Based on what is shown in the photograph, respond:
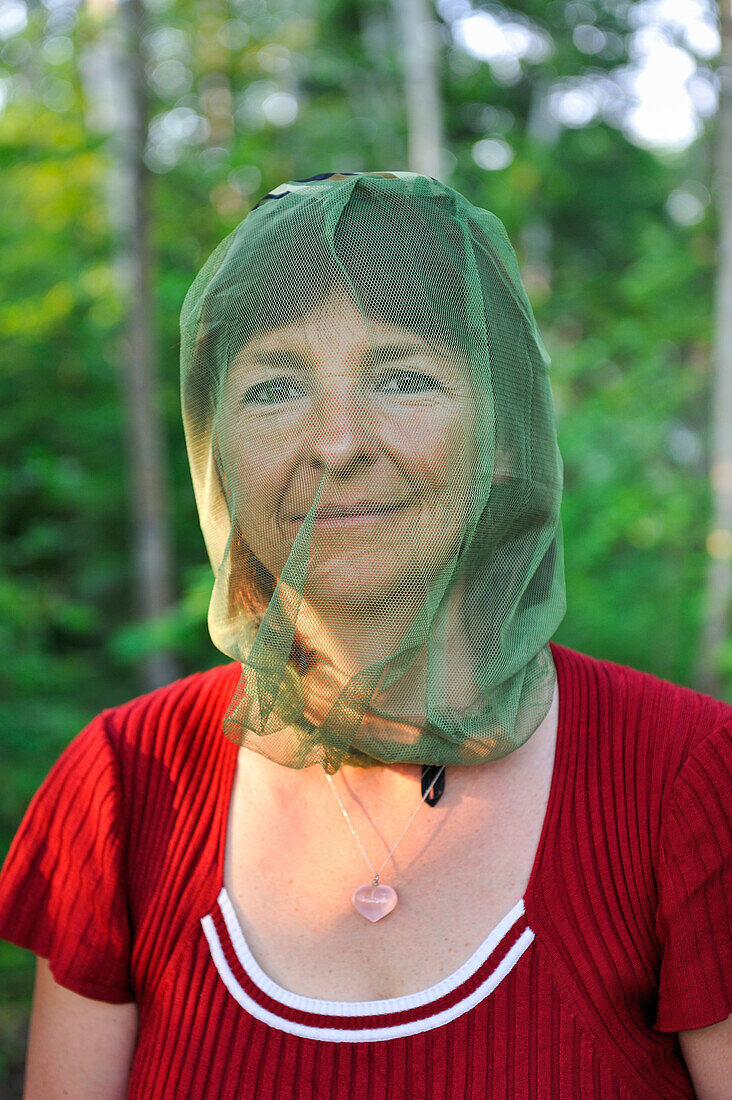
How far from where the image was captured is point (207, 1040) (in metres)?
1.36

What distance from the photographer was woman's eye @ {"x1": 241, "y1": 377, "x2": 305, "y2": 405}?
138cm

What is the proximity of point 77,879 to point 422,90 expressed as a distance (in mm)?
9228

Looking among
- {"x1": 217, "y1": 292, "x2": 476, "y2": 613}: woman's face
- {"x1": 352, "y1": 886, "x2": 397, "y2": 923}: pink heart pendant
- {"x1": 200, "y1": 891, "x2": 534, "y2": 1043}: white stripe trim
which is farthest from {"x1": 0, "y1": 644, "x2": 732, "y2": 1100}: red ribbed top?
{"x1": 217, "y1": 292, "x2": 476, "y2": 613}: woman's face

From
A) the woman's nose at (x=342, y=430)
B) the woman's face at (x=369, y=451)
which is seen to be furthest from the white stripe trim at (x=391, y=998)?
the woman's nose at (x=342, y=430)

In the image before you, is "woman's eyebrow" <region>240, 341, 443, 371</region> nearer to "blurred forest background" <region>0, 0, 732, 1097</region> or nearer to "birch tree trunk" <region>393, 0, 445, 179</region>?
"blurred forest background" <region>0, 0, 732, 1097</region>

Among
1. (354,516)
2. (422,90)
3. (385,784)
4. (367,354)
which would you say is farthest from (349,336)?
(422,90)

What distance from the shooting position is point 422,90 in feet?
29.5

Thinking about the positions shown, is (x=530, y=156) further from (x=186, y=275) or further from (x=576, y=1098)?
(x=576, y=1098)

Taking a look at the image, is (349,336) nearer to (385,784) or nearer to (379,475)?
(379,475)

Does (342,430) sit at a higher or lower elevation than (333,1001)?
higher

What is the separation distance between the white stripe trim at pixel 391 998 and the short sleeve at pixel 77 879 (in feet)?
0.86

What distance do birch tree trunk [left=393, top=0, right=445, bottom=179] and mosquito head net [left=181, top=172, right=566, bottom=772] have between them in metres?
7.73

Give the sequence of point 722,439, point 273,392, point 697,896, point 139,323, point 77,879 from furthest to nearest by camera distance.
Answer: point 722,439, point 139,323, point 77,879, point 273,392, point 697,896

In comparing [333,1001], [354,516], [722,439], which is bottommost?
[722,439]
